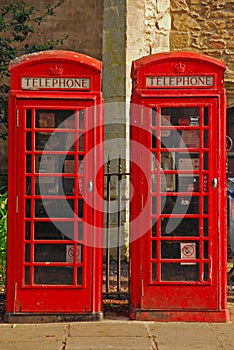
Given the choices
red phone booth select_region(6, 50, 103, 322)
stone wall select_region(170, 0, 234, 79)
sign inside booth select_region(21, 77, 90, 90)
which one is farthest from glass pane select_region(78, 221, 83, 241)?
stone wall select_region(170, 0, 234, 79)

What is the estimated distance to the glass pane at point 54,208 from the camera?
6.55 meters

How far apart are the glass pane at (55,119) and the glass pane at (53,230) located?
0.87m

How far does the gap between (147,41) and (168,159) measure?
440 centimetres

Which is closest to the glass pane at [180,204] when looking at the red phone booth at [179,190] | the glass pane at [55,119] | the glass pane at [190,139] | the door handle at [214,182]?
the red phone booth at [179,190]

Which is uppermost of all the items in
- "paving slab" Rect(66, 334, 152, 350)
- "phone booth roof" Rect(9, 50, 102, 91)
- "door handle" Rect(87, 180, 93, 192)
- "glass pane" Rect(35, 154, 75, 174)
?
"phone booth roof" Rect(9, 50, 102, 91)

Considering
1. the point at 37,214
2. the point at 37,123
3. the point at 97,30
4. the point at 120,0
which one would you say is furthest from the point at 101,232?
the point at 97,30

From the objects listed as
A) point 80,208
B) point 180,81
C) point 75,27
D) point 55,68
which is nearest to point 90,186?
point 80,208

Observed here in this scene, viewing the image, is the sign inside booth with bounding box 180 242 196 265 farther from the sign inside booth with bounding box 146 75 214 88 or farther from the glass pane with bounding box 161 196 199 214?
the sign inside booth with bounding box 146 75 214 88

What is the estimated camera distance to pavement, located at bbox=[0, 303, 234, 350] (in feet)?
19.1

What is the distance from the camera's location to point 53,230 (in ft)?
21.5

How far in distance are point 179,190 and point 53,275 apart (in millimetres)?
1374

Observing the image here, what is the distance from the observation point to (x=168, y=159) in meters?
6.62

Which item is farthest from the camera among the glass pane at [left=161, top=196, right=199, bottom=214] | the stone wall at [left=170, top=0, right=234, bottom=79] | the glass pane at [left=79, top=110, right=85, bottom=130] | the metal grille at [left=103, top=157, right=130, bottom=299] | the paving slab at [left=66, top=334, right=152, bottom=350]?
the stone wall at [left=170, top=0, right=234, bottom=79]

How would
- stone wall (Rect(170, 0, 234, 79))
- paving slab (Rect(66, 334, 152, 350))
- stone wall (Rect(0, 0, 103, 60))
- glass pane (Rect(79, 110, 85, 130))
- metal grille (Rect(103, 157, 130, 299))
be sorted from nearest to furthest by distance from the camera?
paving slab (Rect(66, 334, 152, 350)) → glass pane (Rect(79, 110, 85, 130)) → metal grille (Rect(103, 157, 130, 299)) → stone wall (Rect(170, 0, 234, 79)) → stone wall (Rect(0, 0, 103, 60))
